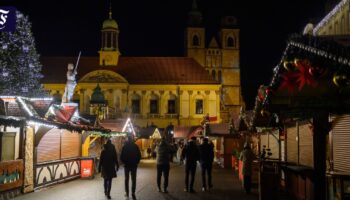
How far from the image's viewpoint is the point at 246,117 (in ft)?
79.6

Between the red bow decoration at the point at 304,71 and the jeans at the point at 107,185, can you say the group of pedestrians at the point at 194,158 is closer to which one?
the jeans at the point at 107,185

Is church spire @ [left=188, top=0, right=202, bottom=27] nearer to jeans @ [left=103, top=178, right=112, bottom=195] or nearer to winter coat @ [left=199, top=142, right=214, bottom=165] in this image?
winter coat @ [left=199, top=142, right=214, bottom=165]

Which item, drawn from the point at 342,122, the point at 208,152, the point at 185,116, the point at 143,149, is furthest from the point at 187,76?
the point at 342,122

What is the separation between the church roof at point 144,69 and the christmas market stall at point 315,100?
5818 cm

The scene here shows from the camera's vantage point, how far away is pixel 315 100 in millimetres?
9188

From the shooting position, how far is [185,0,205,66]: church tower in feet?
282

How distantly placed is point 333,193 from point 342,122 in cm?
160

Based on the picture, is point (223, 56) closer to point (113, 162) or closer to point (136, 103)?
point (136, 103)

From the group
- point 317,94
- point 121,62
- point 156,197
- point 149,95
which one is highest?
point 121,62

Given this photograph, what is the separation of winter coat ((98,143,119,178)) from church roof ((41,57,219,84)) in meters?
57.1

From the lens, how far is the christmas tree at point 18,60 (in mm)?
41188

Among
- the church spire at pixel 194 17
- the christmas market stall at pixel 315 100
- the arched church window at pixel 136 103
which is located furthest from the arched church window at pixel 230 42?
the christmas market stall at pixel 315 100

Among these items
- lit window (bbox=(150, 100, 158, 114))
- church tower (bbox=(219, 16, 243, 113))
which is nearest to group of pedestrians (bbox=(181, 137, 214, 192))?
lit window (bbox=(150, 100, 158, 114))

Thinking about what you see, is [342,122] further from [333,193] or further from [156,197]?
[156,197]
